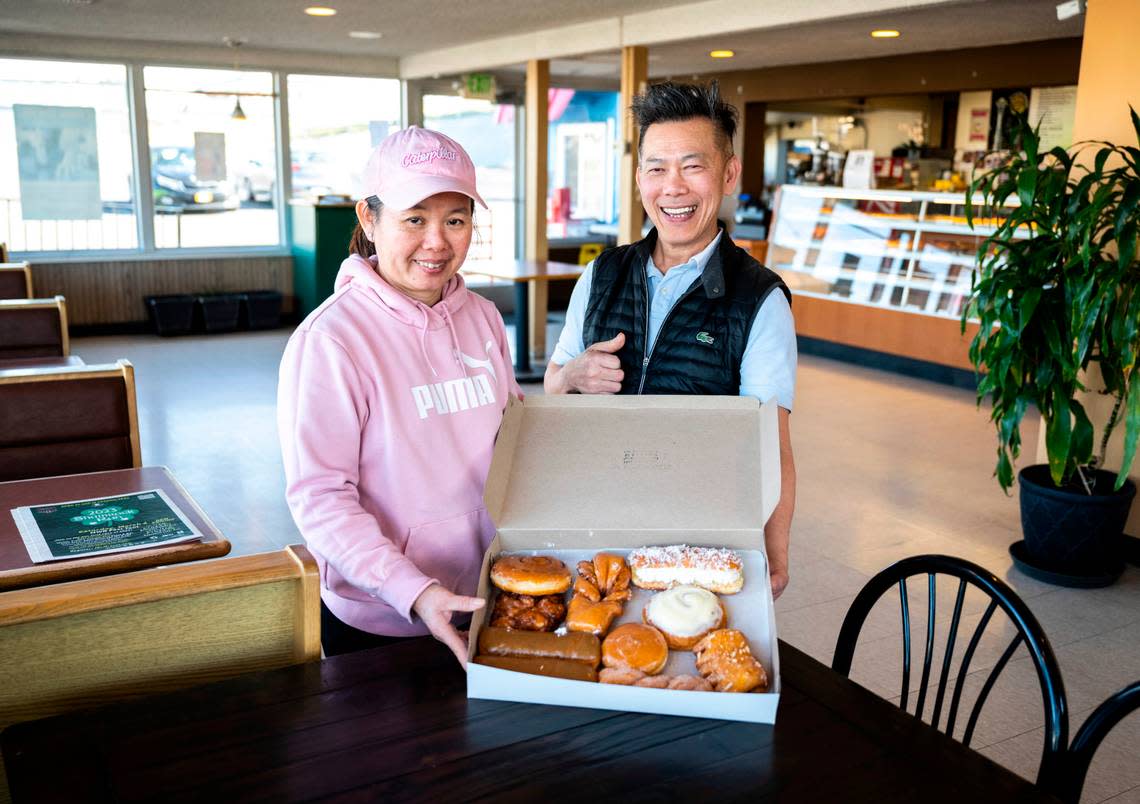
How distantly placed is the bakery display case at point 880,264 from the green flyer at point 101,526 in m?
5.97

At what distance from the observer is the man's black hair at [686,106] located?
1718mm

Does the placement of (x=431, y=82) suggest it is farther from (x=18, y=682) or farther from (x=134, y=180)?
(x=18, y=682)

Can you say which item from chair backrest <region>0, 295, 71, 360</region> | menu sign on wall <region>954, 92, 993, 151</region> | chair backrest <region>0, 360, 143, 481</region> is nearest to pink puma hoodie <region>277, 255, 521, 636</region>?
chair backrest <region>0, 360, 143, 481</region>

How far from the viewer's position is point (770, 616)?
1259 mm

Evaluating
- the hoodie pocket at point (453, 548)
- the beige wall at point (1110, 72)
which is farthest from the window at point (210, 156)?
the hoodie pocket at point (453, 548)

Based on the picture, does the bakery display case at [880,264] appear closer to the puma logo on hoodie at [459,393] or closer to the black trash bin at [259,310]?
the black trash bin at [259,310]

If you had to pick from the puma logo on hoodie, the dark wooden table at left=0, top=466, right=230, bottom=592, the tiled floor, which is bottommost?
the tiled floor

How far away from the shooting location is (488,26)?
731cm

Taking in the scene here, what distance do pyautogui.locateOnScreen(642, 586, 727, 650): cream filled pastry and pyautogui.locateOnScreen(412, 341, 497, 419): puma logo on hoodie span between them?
432 mm

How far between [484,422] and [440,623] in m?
0.38

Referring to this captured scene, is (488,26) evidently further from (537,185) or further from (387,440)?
(387,440)

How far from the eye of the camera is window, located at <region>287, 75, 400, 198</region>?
9.87 meters

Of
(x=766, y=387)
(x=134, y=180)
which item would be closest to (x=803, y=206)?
(x=134, y=180)

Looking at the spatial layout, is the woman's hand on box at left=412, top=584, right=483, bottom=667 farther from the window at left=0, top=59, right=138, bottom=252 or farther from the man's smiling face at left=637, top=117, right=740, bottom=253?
the window at left=0, top=59, right=138, bottom=252
